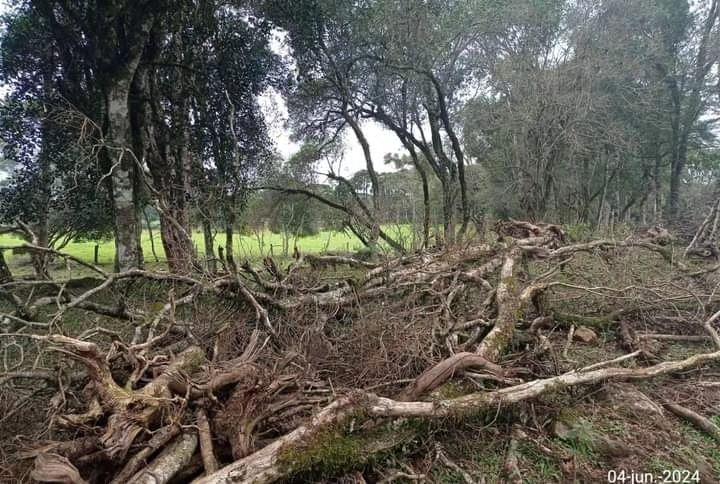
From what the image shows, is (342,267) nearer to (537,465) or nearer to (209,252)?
(209,252)

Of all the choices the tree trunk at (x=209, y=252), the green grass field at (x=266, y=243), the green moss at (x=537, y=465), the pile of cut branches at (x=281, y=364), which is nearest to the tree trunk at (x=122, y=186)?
the green grass field at (x=266, y=243)

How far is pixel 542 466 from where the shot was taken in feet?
8.35

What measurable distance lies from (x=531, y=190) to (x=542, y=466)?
50.8 feet

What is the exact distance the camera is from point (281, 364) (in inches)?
112

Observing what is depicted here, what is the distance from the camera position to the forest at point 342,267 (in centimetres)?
241

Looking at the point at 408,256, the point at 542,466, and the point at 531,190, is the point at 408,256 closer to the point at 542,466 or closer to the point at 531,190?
the point at 542,466

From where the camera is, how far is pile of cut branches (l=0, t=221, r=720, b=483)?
2078 mm

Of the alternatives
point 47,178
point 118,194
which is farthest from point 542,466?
point 47,178

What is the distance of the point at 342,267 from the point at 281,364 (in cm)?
393

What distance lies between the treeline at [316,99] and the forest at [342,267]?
81mm
